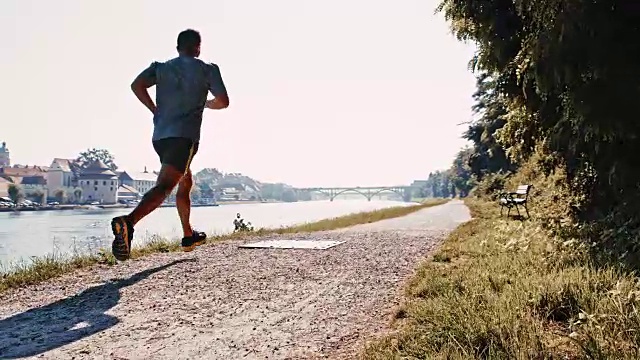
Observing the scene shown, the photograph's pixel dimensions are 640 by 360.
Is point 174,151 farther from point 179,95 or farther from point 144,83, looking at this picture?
point 144,83

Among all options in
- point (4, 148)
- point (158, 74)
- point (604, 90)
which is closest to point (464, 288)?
point (604, 90)

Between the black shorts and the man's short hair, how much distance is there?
841 millimetres

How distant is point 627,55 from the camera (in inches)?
152

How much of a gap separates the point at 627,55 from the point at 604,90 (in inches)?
11.7

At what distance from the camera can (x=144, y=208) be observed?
364 centimetres

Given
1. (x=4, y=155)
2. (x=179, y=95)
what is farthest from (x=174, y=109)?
(x=4, y=155)

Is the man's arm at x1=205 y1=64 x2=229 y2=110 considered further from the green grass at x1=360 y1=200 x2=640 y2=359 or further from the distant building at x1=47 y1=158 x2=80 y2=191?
the distant building at x1=47 y1=158 x2=80 y2=191

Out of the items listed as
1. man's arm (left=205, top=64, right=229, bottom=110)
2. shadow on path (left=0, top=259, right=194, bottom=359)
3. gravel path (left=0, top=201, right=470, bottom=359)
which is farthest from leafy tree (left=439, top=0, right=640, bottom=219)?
shadow on path (left=0, top=259, right=194, bottom=359)

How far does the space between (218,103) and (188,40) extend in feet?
1.90

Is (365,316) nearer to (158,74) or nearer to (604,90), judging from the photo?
(158,74)

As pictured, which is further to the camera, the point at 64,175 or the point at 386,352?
the point at 64,175

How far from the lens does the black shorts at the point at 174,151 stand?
146 inches

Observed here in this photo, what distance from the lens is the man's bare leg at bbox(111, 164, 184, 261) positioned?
335 centimetres

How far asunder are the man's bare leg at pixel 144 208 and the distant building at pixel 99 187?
7619 centimetres
